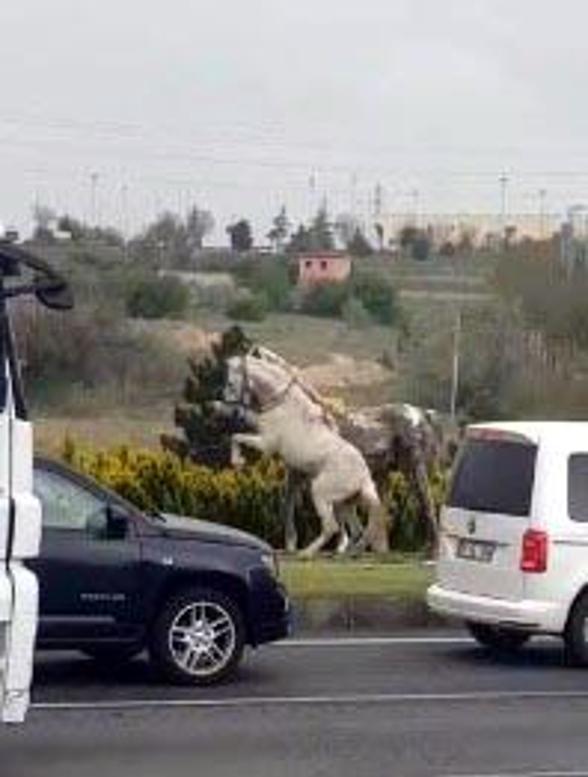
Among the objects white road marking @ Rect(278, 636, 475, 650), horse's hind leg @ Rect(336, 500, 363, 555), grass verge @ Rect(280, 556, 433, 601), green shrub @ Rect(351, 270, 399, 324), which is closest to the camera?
white road marking @ Rect(278, 636, 475, 650)

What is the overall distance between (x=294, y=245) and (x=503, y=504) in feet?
260

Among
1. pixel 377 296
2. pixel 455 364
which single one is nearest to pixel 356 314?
pixel 377 296

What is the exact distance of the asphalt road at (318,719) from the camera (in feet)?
37.0

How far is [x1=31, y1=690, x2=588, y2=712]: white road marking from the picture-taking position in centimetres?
1336

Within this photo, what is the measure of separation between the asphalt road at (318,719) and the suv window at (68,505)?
109 cm

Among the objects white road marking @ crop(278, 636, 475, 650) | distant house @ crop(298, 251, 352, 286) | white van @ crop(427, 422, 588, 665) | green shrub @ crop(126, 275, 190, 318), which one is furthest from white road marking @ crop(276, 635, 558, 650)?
distant house @ crop(298, 251, 352, 286)

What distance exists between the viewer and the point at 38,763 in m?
11.1

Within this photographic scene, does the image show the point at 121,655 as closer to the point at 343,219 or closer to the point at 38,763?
the point at 38,763

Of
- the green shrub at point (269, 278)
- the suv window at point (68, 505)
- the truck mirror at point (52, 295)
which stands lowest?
the suv window at point (68, 505)

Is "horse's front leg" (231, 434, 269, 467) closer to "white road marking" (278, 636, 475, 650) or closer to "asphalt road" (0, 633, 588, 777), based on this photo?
"white road marking" (278, 636, 475, 650)

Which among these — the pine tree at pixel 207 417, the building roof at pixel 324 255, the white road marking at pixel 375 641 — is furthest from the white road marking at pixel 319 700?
the building roof at pixel 324 255

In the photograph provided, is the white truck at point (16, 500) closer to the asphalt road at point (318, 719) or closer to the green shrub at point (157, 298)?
the asphalt road at point (318, 719)

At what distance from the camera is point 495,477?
16266mm

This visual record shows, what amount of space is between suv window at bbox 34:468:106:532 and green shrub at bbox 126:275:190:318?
2221 inches
